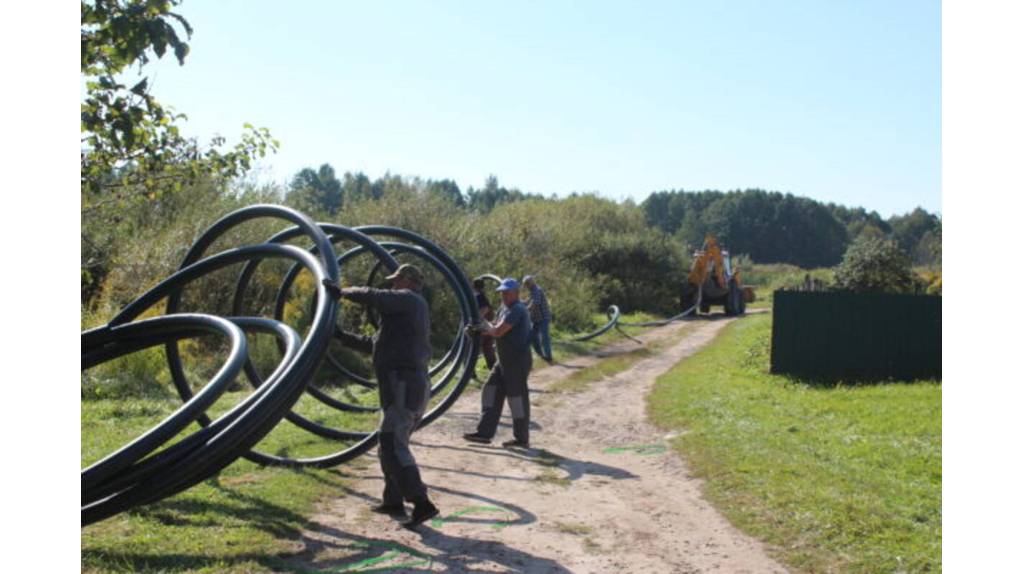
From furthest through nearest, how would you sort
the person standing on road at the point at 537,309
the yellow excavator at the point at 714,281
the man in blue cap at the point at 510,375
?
the yellow excavator at the point at 714,281 → the person standing on road at the point at 537,309 → the man in blue cap at the point at 510,375

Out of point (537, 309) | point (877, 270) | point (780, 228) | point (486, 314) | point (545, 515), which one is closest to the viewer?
point (545, 515)

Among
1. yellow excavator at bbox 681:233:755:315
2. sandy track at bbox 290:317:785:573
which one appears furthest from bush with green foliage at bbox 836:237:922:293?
sandy track at bbox 290:317:785:573

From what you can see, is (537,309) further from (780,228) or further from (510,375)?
(780,228)

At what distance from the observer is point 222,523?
6508 mm

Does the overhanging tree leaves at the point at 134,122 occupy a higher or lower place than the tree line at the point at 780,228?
lower

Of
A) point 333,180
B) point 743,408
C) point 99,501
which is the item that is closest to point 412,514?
point 99,501

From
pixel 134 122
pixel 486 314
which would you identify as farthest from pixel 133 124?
pixel 486 314

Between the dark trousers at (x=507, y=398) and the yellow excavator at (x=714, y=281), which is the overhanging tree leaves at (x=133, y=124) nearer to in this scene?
the dark trousers at (x=507, y=398)

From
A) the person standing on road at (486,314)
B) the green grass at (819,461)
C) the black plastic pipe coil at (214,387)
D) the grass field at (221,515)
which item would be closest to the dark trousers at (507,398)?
the grass field at (221,515)

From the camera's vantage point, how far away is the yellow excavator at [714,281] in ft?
114

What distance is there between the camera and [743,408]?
1317cm

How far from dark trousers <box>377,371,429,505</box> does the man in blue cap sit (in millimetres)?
2949

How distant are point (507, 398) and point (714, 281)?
85.7ft

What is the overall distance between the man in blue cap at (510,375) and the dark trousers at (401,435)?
2.95m
